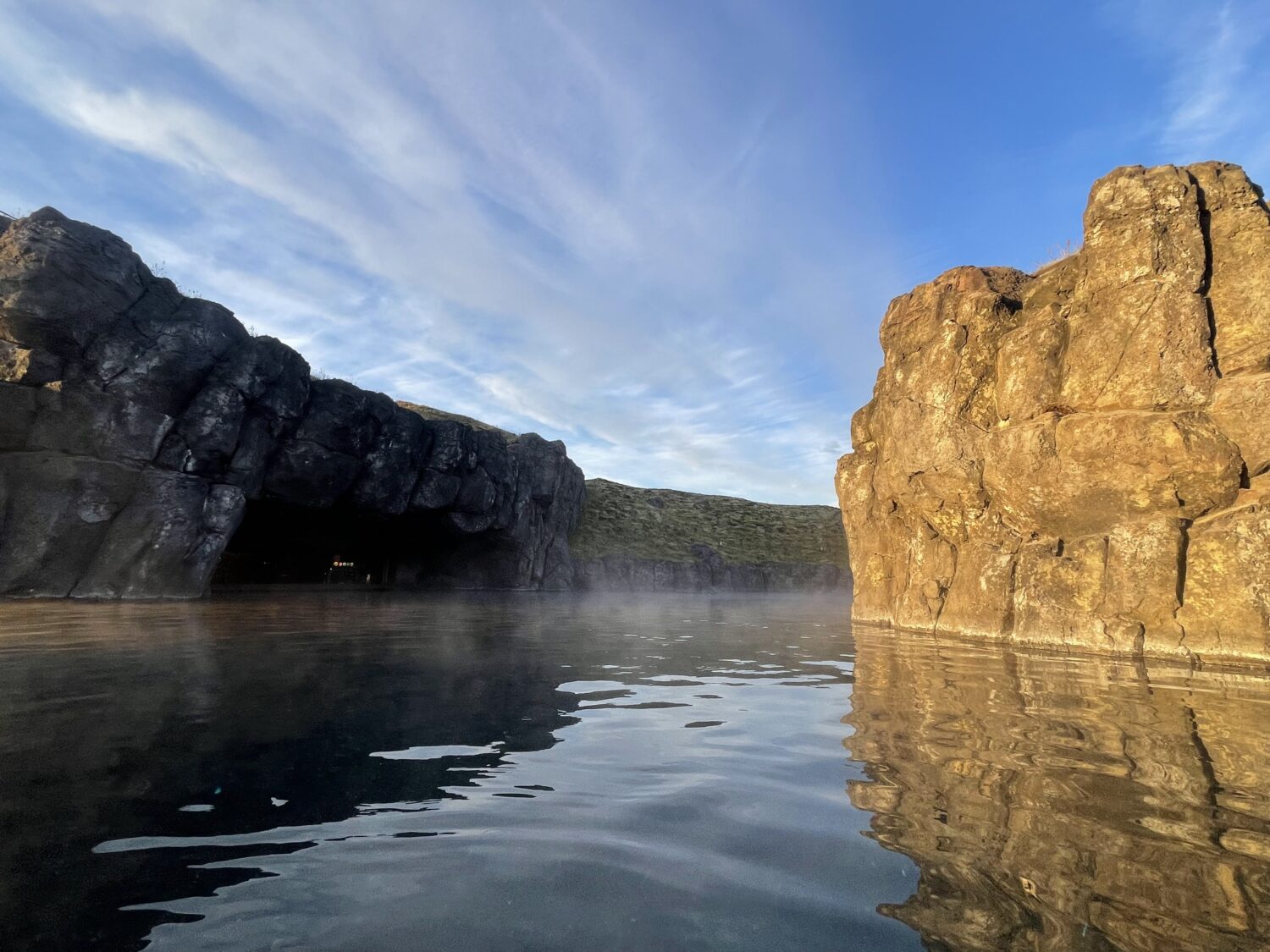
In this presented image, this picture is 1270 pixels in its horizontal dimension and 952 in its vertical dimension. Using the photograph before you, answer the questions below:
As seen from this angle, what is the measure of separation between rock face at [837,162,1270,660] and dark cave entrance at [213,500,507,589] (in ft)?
90.7

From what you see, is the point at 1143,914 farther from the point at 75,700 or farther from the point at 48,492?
the point at 48,492

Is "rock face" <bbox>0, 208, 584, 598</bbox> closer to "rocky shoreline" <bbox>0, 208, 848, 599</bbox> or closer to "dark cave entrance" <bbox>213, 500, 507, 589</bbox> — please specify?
"rocky shoreline" <bbox>0, 208, 848, 599</bbox>

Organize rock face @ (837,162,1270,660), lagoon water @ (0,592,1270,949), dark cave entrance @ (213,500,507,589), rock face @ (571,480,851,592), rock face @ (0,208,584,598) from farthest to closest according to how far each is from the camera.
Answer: rock face @ (571,480,851,592)
dark cave entrance @ (213,500,507,589)
rock face @ (0,208,584,598)
rock face @ (837,162,1270,660)
lagoon water @ (0,592,1270,949)

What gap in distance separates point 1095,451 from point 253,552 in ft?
142

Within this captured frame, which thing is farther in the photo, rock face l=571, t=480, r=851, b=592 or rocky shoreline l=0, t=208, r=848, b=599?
rock face l=571, t=480, r=851, b=592

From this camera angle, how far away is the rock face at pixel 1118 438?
34.8 ft

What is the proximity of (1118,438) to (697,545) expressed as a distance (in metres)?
45.2

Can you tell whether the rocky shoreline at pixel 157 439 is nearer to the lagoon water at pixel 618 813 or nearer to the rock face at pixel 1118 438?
the lagoon water at pixel 618 813

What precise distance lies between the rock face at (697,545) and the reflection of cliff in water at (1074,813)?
44.0 metres

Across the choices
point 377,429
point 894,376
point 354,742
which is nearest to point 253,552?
point 377,429

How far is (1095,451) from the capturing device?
39.8 ft

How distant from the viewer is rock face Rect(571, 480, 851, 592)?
51250 mm

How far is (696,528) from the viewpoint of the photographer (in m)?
62.4

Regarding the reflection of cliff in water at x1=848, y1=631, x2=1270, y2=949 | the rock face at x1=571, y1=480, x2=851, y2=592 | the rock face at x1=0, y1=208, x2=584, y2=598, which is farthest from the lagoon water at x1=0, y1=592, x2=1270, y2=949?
the rock face at x1=571, y1=480, x2=851, y2=592
